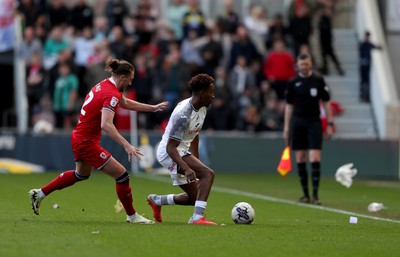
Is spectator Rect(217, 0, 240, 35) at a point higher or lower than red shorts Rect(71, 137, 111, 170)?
higher

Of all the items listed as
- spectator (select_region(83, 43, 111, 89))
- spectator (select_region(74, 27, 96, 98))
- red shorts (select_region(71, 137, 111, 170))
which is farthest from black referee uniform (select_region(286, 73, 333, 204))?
spectator (select_region(74, 27, 96, 98))

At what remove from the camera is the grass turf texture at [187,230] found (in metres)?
10.3

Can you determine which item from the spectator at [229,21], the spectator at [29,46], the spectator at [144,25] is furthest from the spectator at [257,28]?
the spectator at [29,46]

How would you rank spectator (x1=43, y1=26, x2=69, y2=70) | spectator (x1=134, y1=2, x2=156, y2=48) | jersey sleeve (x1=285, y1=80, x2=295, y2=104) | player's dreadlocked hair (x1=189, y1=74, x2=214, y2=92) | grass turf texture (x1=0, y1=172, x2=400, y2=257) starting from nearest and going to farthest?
grass turf texture (x1=0, y1=172, x2=400, y2=257) < player's dreadlocked hair (x1=189, y1=74, x2=214, y2=92) < jersey sleeve (x1=285, y1=80, x2=295, y2=104) < spectator (x1=43, y1=26, x2=69, y2=70) < spectator (x1=134, y1=2, x2=156, y2=48)

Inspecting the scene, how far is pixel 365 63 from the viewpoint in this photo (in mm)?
30000

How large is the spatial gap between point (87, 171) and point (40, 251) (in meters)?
3.50

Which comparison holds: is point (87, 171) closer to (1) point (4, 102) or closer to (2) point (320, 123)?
(2) point (320, 123)

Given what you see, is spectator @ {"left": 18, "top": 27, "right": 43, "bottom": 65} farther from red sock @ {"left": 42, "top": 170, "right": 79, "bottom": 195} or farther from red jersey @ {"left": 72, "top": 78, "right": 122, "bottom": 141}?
red jersey @ {"left": 72, "top": 78, "right": 122, "bottom": 141}

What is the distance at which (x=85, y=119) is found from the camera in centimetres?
1316

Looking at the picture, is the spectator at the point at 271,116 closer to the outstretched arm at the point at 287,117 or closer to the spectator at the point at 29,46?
the spectator at the point at 29,46

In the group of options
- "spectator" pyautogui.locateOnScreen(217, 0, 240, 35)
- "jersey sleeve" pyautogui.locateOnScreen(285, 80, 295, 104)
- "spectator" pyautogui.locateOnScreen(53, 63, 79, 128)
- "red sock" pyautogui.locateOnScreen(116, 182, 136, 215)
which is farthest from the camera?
"spectator" pyautogui.locateOnScreen(217, 0, 240, 35)

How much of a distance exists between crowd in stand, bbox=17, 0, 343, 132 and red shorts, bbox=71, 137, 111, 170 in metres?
13.5

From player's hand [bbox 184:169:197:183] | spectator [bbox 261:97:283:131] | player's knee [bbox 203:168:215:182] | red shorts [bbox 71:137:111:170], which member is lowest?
spectator [bbox 261:97:283:131]

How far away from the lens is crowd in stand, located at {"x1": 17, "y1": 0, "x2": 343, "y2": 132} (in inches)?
1070
